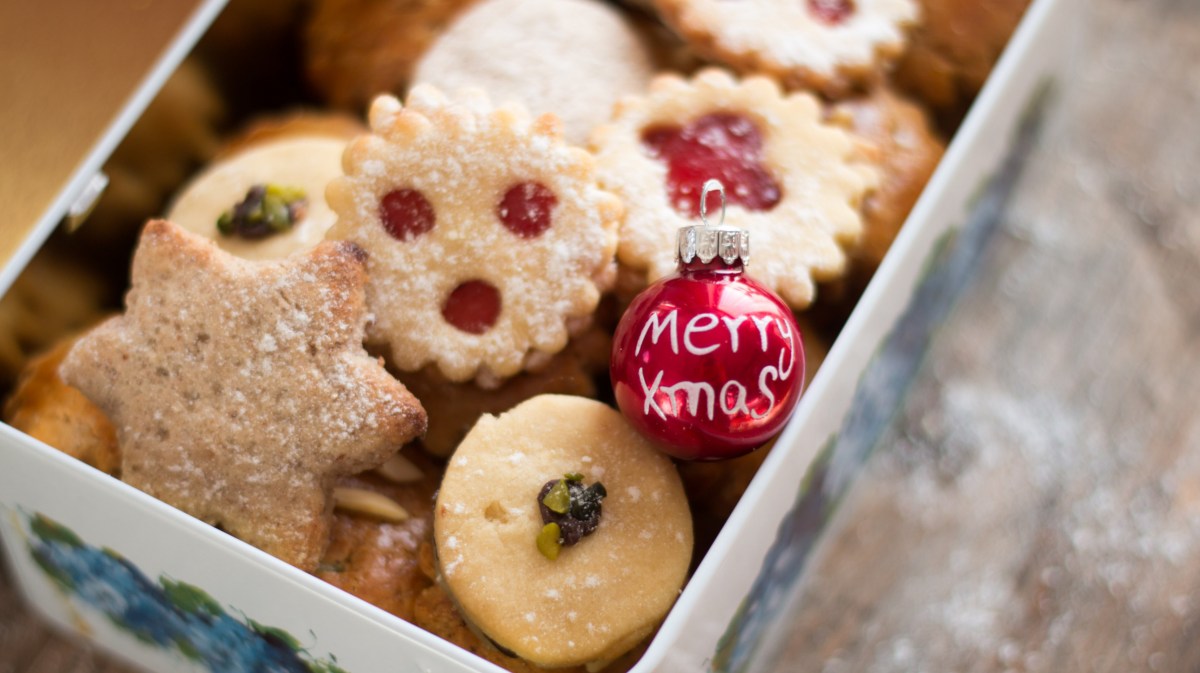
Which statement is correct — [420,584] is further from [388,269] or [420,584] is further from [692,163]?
[692,163]

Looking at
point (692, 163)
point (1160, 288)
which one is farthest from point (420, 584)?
point (1160, 288)

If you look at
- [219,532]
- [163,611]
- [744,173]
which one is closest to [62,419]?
[163,611]

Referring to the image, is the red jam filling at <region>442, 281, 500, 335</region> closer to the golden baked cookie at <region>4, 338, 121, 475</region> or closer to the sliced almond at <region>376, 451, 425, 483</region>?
the sliced almond at <region>376, 451, 425, 483</region>

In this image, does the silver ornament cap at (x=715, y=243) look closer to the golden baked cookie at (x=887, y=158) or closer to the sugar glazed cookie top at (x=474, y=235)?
the sugar glazed cookie top at (x=474, y=235)

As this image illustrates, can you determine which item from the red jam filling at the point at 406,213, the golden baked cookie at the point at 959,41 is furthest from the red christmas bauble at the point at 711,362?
the golden baked cookie at the point at 959,41

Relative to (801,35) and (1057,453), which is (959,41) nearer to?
(801,35)
